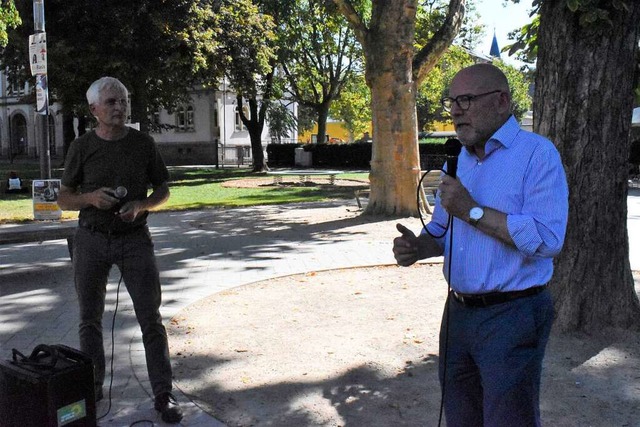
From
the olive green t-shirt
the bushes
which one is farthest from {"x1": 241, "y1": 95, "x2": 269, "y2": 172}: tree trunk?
the olive green t-shirt

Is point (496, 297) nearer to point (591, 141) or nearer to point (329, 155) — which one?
point (591, 141)

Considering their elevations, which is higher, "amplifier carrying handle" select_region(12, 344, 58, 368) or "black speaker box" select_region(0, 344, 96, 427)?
"amplifier carrying handle" select_region(12, 344, 58, 368)

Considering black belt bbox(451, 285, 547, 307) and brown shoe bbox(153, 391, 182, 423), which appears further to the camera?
brown shoe bbox(153, 391, 182, 423)

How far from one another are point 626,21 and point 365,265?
186 inches

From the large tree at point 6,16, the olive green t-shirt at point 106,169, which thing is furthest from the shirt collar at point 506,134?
the large tree at point 6,16

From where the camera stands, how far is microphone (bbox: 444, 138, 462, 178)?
→ 8.24ft

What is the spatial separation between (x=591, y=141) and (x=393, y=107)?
7909 mm

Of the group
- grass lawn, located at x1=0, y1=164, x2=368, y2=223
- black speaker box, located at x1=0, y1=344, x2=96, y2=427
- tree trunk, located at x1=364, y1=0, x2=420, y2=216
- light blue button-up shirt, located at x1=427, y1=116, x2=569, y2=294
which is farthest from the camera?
grass lawn, located at x1=0, y1=164, x2=368, y2=223

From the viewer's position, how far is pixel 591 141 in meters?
4.83

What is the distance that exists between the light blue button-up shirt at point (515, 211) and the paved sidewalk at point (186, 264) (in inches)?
82.6

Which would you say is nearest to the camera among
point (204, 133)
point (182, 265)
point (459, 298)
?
point (459, 298)

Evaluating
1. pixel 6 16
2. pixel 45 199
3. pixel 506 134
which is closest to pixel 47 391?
pixel 506 134

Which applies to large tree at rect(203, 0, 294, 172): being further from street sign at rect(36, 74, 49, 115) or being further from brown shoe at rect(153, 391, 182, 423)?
brown shoe at rect(153, 391, 182, 423)

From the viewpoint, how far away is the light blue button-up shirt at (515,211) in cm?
225
